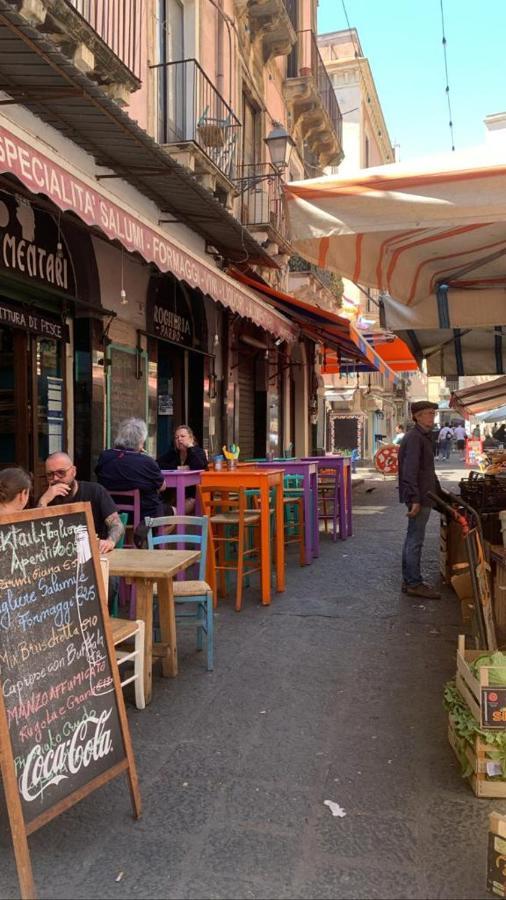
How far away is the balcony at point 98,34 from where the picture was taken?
5621 millimetres

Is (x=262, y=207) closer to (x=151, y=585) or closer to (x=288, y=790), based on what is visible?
(x=151, y=585)

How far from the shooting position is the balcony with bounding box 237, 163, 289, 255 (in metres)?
12.0

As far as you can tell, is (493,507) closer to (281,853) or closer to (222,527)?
(222,527)

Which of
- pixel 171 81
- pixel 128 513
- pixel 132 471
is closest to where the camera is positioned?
pixel 132 471

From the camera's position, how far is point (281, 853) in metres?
2.42

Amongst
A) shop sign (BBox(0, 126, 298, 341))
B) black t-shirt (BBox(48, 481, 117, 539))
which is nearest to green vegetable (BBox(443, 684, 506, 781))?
black t-shirt (BBox(48, 481, 117, 539))

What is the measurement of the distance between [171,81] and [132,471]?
630 cm

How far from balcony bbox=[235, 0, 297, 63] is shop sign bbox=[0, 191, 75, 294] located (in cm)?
752

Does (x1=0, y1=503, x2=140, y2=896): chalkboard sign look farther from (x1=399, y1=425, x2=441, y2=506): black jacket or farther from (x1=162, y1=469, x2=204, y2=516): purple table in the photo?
(x1=399, y1=425, x2=441, y2=506): black jacket

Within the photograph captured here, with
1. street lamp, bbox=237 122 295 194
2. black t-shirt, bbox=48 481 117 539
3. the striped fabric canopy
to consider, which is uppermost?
street lamp, bbox=237 122 295 194

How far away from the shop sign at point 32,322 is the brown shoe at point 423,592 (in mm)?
4183

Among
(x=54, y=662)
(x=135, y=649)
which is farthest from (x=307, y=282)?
(x=54, y=662)

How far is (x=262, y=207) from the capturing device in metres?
12.3

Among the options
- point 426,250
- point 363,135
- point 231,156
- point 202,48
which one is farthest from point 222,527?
point 363,135
